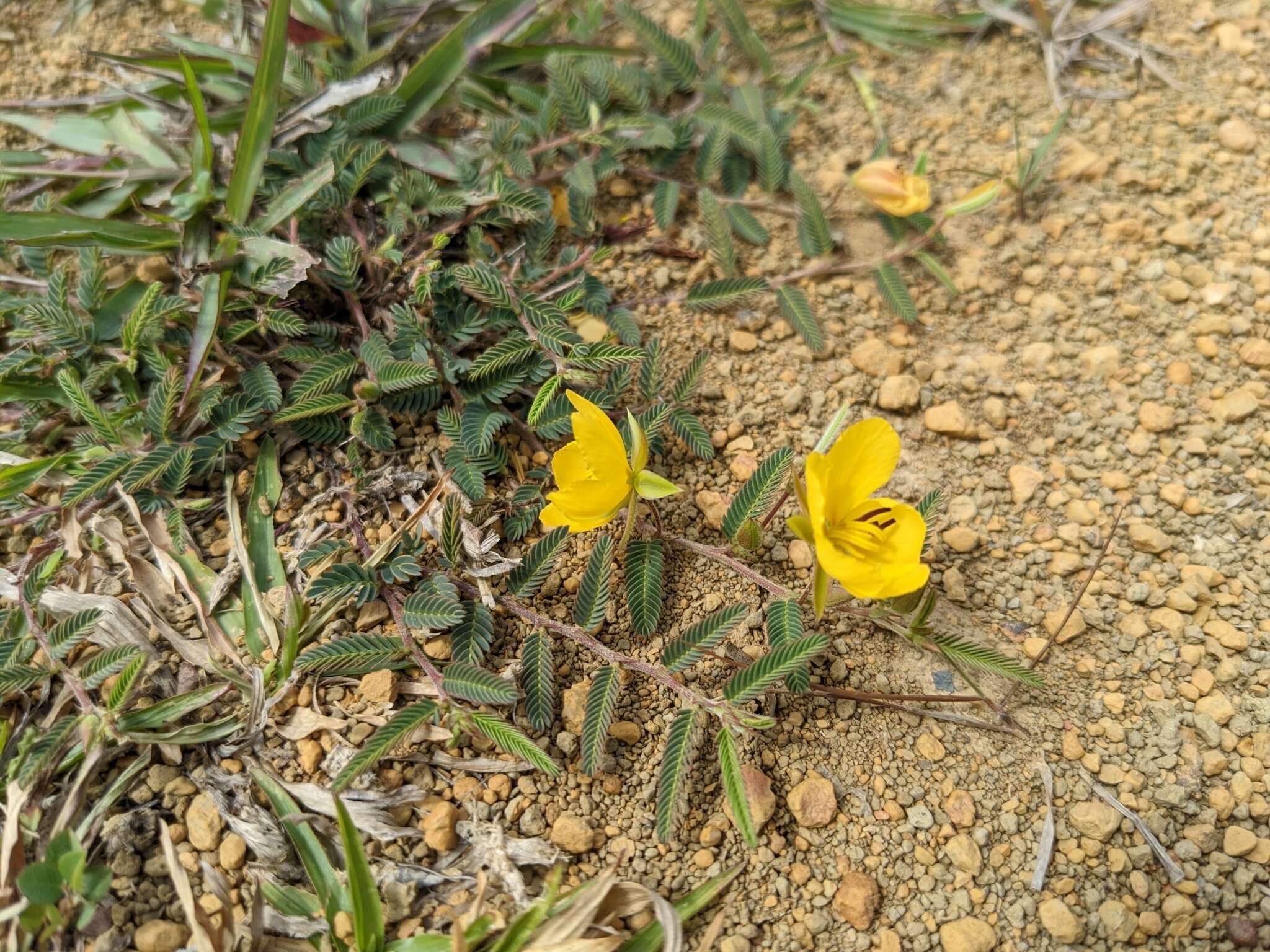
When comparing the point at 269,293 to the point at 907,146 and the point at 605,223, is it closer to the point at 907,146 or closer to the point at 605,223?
the point at 605,223


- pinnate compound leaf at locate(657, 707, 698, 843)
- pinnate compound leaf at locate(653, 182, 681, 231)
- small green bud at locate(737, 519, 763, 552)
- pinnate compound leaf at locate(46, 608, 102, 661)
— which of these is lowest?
pinnate compound leaf at locate(657, 707, 698, 843)

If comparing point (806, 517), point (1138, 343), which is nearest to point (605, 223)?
point (806, 517)

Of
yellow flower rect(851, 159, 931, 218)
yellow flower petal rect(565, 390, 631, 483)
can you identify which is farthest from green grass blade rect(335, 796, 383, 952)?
yellow flower rect(851, 159, 931, 218)

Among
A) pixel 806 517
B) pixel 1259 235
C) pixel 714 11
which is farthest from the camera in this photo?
pixel 714 11

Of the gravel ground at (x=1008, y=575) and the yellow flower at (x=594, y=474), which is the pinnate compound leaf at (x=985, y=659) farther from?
the yellow flower at (x=594, y=474)

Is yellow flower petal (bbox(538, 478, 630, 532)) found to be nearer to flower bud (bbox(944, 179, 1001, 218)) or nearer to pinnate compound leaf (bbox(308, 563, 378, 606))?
pinnate compound leaf (bbox(308, 563, 378, 606))
